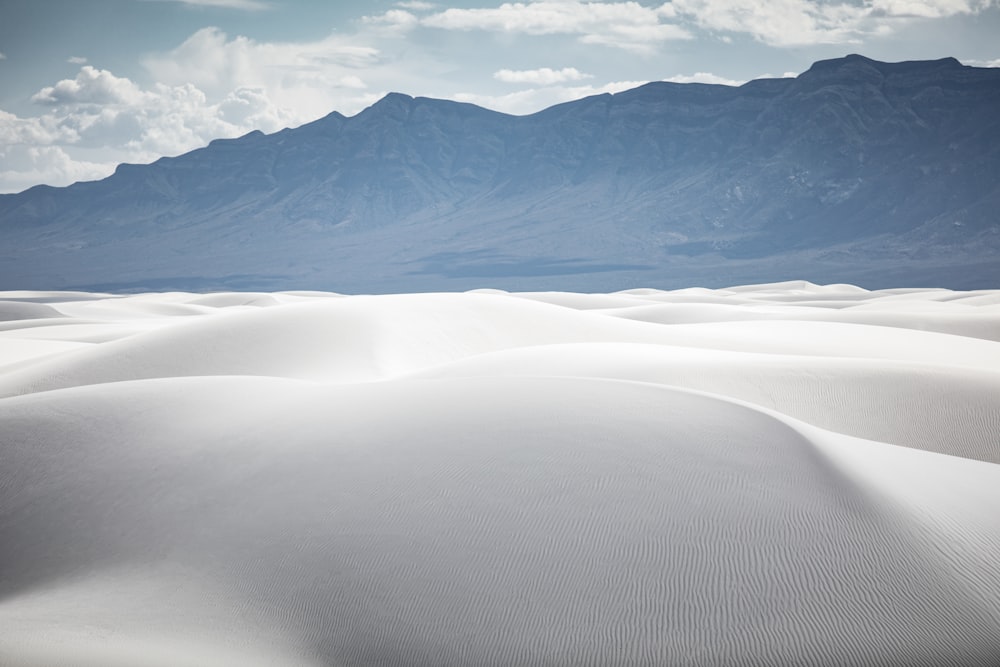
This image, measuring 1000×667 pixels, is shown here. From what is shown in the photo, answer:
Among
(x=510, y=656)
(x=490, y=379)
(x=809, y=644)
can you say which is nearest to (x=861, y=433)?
(x=490, y=379)

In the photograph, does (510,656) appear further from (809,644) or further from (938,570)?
(938,570)

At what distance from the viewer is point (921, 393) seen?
11.0 m

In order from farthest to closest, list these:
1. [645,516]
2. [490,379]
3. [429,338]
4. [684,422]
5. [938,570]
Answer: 1. [429,338]
2. [490,379]
3. [684,422]
4. [645,516]
5. [938,570]

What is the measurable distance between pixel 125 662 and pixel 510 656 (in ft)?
7.23

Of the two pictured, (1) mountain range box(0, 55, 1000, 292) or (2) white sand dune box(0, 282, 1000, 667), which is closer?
(2) white sand dune box(0, 282, 1000, 667)

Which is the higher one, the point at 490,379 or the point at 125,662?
the point at 490,379

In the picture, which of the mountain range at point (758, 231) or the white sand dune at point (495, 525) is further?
the mountain range at point (758, 231)

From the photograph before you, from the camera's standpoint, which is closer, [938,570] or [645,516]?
[938,570]

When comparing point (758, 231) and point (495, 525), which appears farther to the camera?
point (758, 231)

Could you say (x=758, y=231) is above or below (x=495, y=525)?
below

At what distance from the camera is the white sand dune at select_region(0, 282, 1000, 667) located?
5.29 metres

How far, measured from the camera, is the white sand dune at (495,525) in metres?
5.29

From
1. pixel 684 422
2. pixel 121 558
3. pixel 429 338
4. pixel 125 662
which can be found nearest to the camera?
pixel 125 662

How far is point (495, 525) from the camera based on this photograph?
626 cm
